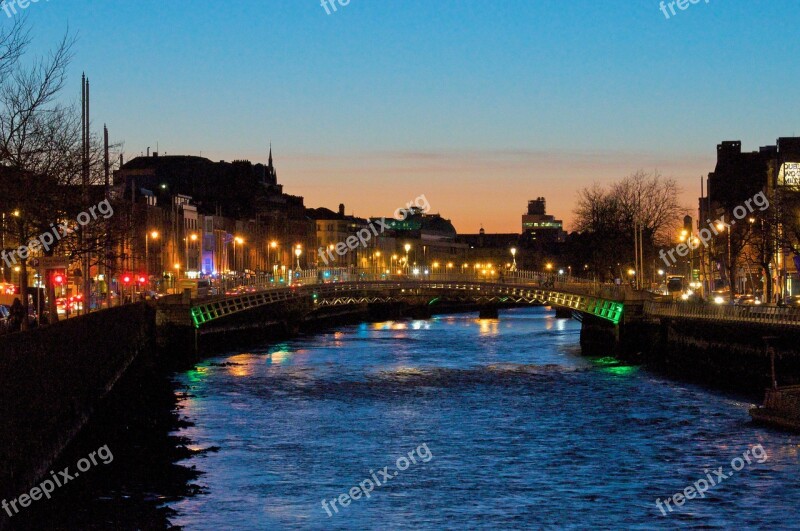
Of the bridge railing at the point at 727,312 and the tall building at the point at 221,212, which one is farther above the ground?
the tall building at the point at 221,212

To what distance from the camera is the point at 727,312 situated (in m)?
59.8

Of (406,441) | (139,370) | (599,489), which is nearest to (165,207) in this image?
(139,370)

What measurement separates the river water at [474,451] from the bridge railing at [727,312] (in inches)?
138

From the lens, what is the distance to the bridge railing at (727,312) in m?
51.0

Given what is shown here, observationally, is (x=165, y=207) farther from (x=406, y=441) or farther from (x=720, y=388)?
(x=406, y=441)

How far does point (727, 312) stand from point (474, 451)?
25.6m

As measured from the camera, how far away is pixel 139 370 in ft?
196

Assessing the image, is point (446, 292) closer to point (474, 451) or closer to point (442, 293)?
point (442, 293)

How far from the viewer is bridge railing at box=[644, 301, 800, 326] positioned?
51.0m

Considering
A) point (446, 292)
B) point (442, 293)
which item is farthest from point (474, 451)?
point (442, 293)

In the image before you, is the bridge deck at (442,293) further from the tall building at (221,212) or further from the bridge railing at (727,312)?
the tall building at (221,212)

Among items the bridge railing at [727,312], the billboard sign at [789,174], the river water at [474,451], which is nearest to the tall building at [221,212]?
the bridge railing at [727,312]

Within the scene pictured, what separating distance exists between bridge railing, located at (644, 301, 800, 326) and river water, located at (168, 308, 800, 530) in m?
3.50

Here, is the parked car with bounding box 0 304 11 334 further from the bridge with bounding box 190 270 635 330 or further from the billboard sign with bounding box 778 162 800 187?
the billboard sign with bounding box 778 162 800 187
